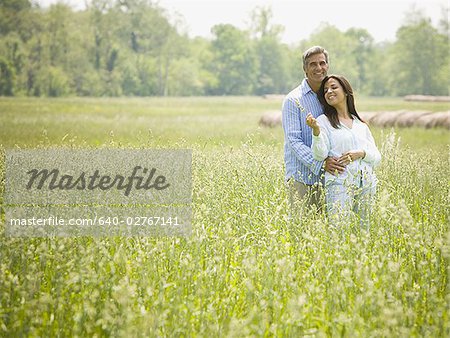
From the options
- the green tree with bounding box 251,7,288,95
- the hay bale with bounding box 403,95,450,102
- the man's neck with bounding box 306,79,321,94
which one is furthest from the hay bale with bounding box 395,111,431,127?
the man's neck with bounding box 306,79,321,94

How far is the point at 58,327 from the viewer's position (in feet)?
9.35

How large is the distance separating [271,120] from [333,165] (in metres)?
13.9

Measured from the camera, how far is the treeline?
15.1 metres

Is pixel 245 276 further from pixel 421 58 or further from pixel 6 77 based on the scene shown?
pixel 421 58

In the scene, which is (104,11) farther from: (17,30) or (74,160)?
(74,160)

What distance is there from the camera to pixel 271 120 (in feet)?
60.6

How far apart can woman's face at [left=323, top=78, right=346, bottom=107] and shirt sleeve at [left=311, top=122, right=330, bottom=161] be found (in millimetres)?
243

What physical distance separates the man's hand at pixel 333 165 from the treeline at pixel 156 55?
11.0 meters

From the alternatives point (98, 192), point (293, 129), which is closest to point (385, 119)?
point (293, 129)

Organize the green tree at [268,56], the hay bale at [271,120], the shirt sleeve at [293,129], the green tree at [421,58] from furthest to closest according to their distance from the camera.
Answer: the green tree at [421,58] → the green tree at [268,56] → the hay bale at [271,120] → the shirt sleeve at [293,129]

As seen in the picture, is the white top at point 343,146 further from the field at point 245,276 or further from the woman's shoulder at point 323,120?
the field at point 245,276

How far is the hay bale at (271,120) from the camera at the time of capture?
18.3 metres

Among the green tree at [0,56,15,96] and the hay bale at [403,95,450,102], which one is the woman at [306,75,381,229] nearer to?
the green tree at [0,56,15,96]

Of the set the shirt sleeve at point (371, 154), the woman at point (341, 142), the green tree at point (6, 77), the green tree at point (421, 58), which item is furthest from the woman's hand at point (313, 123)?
the green tree at point (421, 58)
